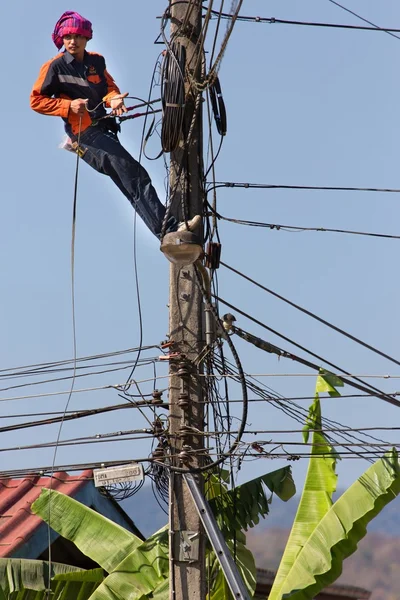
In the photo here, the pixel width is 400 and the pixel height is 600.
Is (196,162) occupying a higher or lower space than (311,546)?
higher

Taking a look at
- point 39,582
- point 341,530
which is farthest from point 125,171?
point 39,582

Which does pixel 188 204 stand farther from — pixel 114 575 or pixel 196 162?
pixel 114 575

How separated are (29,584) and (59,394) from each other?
1.86m

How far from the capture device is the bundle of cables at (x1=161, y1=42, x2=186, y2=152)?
31.4 ft

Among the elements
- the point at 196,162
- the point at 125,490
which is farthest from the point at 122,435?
the point at 196,162

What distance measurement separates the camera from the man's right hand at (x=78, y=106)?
10.0 metres

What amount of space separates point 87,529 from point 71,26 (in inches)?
194

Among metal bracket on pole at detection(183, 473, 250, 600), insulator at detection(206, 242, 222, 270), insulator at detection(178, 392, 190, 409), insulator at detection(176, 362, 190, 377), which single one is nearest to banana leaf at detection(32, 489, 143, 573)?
metal bracket on pole at detection(183, 473, 250, 600)

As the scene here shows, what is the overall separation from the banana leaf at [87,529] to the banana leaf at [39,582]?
0.65 ft

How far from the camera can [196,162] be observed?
32.4ft

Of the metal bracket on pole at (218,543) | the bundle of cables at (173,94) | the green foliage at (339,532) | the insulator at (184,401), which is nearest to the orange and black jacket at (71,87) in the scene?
the bundle of cables at (173,94)

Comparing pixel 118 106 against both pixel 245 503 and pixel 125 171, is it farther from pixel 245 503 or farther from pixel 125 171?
pixel 245 503

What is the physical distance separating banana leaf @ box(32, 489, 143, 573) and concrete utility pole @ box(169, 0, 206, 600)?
73.2 inches

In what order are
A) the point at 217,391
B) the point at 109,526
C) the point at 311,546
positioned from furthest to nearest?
the point at 109,526 < the point at 311,546 < the point at 217,391
